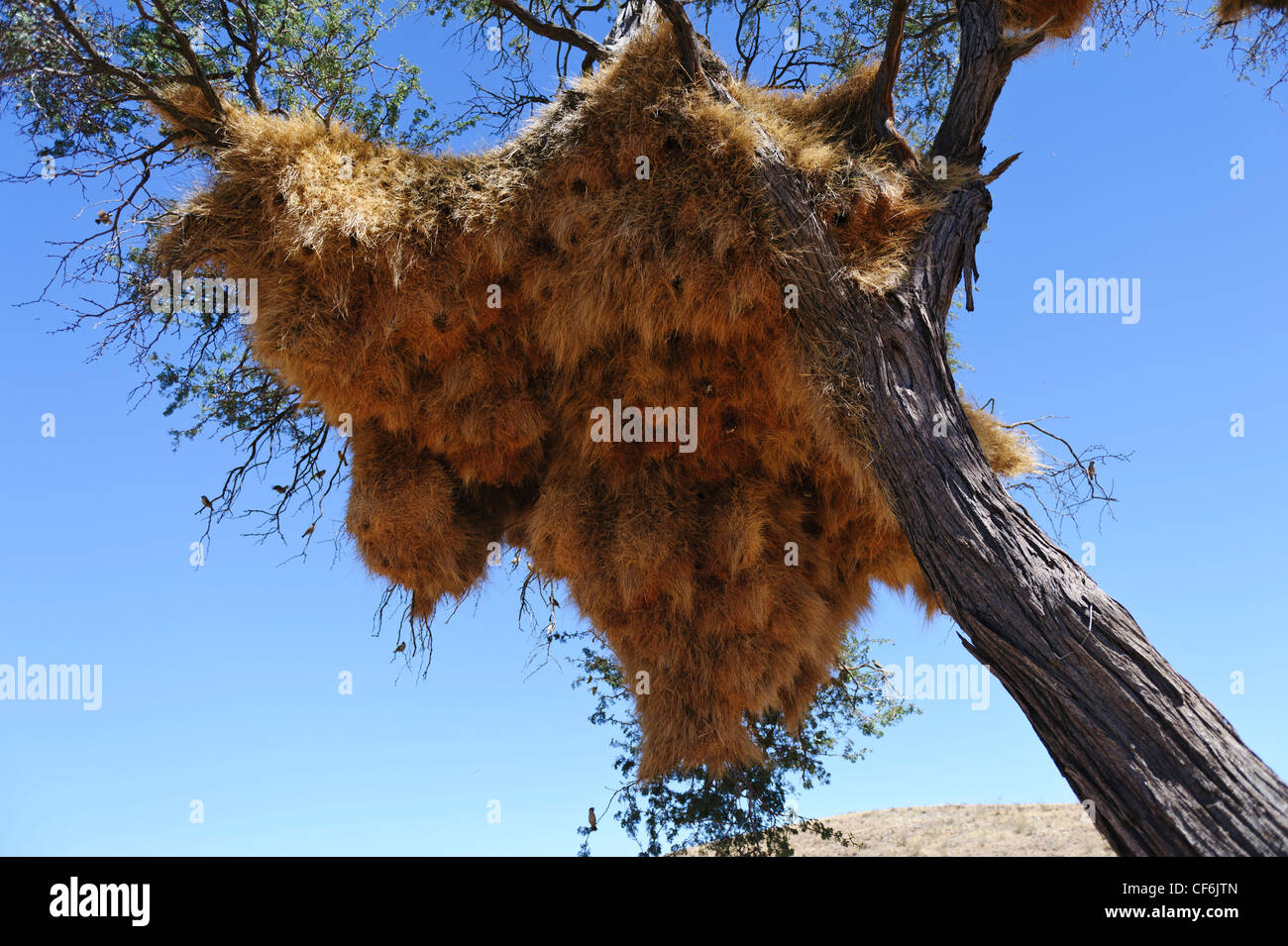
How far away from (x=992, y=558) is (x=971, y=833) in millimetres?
9215

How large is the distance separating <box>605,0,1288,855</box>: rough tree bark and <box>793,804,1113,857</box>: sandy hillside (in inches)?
234

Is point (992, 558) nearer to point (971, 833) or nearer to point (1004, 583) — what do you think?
point (1004, 583)

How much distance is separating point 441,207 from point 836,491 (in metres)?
3.69

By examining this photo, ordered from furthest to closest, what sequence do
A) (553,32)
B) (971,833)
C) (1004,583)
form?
1. (971,833)
2. (553,32)
3. (1004,583)

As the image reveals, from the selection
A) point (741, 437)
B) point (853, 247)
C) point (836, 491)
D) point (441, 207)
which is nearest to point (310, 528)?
point (441, 207)

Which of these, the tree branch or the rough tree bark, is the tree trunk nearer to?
the rough tree bark

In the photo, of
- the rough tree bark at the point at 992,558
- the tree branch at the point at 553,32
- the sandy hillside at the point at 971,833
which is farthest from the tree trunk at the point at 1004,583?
the sandy hillside at the point at 971,833

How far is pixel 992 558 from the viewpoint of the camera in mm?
4508

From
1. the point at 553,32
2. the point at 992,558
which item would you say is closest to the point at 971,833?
the point at 992,558

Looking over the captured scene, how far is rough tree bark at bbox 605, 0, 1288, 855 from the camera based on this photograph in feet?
11.9

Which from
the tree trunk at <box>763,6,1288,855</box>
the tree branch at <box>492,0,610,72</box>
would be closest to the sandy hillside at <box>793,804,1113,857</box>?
the tree trunk at <box>763,6,1288,855</box>

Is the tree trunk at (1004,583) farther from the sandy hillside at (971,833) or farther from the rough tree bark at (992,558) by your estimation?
the sandy hillside at (971,833)

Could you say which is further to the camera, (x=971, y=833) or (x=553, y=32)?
(x=971, y=833)

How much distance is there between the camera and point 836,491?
290 inches
